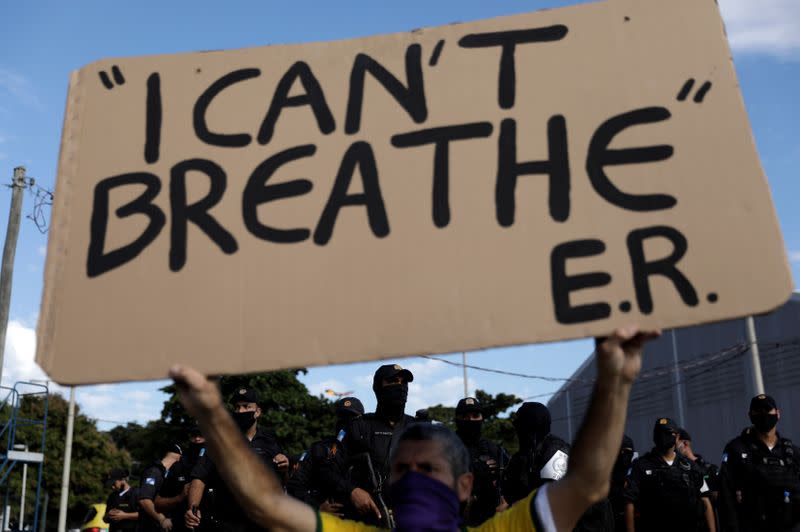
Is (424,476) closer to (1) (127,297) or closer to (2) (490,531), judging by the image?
(2) (490,531)

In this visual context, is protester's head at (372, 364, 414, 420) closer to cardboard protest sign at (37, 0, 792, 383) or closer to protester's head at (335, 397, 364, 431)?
protester's head at (335, 397, 364, 431)

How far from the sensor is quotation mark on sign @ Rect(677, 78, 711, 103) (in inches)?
93.0

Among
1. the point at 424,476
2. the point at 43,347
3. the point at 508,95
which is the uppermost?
the point at 508,95

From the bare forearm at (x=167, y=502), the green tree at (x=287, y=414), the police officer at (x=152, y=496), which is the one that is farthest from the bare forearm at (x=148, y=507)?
the green tree at (x=287, y=414)

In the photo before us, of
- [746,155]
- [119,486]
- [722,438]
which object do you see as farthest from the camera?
[722,438]

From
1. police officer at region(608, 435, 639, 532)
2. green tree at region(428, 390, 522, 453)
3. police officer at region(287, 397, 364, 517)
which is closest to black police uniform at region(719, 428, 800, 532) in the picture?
police officer at region(608, 435, 639, 532)

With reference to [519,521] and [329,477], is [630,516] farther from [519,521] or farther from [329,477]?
[519,521]

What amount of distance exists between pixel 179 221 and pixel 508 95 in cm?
108

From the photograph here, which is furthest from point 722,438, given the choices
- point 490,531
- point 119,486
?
point 490,531

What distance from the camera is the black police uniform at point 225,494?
6234mm

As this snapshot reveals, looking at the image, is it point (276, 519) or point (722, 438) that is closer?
point (276, 519)

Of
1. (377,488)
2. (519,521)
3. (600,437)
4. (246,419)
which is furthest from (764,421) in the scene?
(600,437)

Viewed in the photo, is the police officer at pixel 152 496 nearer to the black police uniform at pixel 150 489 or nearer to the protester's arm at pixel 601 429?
the black police uniform at pixel 150 489

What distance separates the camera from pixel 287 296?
2365 millimetres
